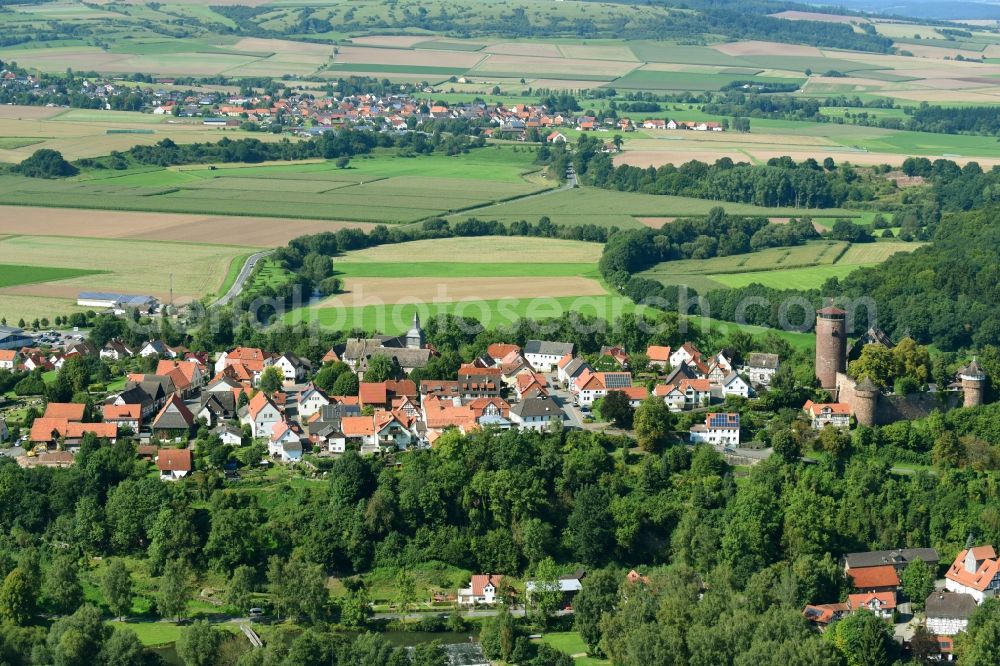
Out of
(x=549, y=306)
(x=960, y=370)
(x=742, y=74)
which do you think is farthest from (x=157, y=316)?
(x=742, y=74)

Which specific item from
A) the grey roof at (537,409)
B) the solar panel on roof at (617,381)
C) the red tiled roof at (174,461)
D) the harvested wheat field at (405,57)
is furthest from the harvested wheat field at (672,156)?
the red tiled roof at (174,461)

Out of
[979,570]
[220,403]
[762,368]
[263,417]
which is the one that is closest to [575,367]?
[762,368]

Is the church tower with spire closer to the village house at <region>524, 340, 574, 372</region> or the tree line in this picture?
the village house at <region>524, 340, 574, 372</region>

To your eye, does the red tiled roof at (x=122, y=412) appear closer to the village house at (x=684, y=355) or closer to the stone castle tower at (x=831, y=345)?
the village house at (x=684, y=355)

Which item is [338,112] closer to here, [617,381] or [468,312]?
[468,312]

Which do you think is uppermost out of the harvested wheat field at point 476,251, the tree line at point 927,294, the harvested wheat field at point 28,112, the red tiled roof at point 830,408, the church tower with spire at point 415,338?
the harvested wheat field at point 28,112

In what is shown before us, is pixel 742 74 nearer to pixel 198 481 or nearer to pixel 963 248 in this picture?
pixel 963 248
